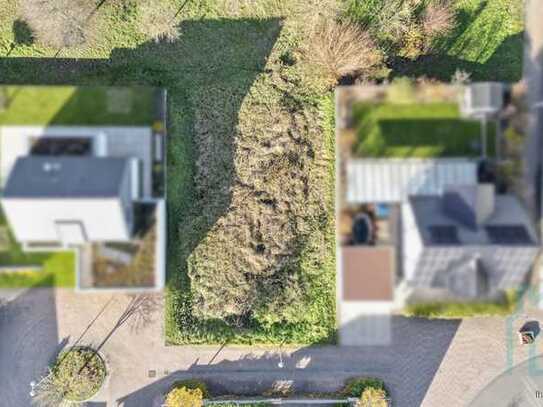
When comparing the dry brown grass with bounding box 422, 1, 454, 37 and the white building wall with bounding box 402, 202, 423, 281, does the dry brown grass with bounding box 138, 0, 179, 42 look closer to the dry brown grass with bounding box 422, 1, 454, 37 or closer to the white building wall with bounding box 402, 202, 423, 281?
the dry brown grass with bounding box 422, 1, 454, 37

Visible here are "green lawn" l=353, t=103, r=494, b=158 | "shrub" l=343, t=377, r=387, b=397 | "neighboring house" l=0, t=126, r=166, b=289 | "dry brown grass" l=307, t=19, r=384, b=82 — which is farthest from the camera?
"shrub" l=343, t=377, r=387, b=397

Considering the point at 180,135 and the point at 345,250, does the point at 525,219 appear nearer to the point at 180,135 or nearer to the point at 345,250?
the point at 345,250

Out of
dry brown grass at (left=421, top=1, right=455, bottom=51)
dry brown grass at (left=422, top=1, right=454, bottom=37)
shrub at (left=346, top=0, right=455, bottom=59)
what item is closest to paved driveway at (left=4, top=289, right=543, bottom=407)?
shrub at (left=346, top=0, right=455, bottom=59)

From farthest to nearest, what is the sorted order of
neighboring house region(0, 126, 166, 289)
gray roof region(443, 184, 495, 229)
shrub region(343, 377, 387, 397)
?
shrub region(343, 377, 387, 397) < gray roof region(443, 184, 495, 229) < neighboring house region(0, 126, 166, 289)

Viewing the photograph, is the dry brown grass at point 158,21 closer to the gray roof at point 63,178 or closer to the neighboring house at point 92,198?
the neighboring house at point 92,198

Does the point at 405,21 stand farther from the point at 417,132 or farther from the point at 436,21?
the point at 417,132

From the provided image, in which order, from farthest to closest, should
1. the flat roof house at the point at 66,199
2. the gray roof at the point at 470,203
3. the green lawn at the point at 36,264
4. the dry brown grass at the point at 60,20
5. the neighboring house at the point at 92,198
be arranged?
the dry brown grass at the point at 60,20 < the green lawn at the point at 36,264 < the gray roof at the point at 470,203 < the neighboring house at the point at 92,198 < the flat roof house at the point at 66,199

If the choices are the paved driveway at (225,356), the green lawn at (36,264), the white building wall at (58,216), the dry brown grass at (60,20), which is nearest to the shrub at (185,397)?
the paved driveway at (225,356)
